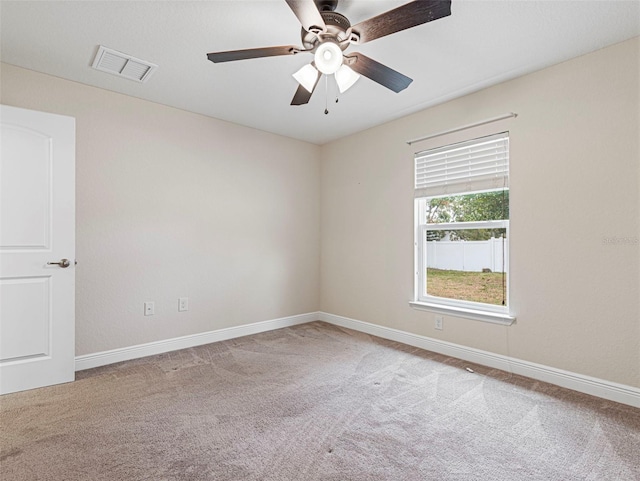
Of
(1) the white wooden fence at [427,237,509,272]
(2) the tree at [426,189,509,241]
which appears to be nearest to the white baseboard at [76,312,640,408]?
(1) the white wooden fence at [427,237,509,272]

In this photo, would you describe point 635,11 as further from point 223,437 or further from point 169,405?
point 169,405

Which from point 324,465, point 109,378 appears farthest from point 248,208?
point 324,465

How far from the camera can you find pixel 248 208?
156 inches

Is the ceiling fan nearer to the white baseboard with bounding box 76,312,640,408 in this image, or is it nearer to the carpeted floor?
the carpeted floor

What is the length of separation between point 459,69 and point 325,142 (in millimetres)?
2209

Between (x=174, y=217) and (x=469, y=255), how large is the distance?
296 centimetres

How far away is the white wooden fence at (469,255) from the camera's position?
117 inches

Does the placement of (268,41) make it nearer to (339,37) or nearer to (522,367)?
(339,37)

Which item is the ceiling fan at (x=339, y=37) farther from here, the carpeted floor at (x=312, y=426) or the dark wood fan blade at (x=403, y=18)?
the carpeted floor at (x=312, y=426)

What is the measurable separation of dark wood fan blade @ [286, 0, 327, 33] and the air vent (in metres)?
1.52

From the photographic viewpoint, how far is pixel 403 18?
62.7 inches

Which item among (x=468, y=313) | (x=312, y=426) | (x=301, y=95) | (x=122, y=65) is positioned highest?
(x=122, y=65)

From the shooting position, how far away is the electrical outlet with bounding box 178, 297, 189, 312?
3.42m

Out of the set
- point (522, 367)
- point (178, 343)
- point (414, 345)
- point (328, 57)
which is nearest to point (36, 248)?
point (178, 343)
